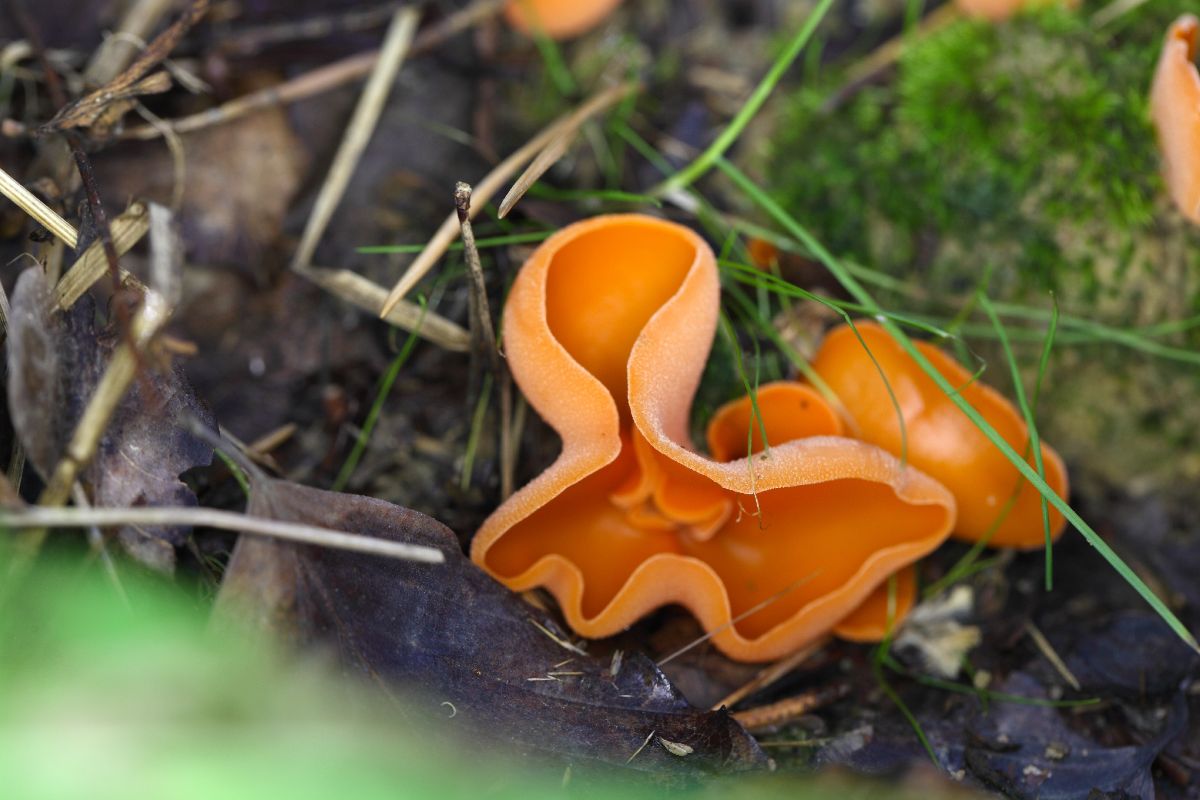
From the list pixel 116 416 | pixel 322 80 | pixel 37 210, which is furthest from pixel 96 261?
pixel 322 80

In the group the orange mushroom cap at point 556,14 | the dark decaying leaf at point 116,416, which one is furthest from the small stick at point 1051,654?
the orange mushroom cap at point 556,14

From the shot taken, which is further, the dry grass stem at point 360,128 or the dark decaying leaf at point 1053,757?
the dry grass stem at point 360,128

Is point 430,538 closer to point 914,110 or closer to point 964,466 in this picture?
point 964,466

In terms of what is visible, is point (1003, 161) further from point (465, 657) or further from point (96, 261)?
point (96, 261)

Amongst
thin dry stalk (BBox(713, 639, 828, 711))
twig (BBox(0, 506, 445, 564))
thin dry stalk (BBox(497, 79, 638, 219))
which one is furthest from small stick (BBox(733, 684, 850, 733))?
thin dry stalk (BBox(497, 79, 638, 219))

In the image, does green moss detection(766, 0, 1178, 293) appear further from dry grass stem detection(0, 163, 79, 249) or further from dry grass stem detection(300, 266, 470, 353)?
dry grass stem detection(0, 163, 79, 249)

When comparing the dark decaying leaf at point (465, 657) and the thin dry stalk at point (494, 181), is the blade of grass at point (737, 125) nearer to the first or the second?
the thin dry stalk at point (494, 181)
